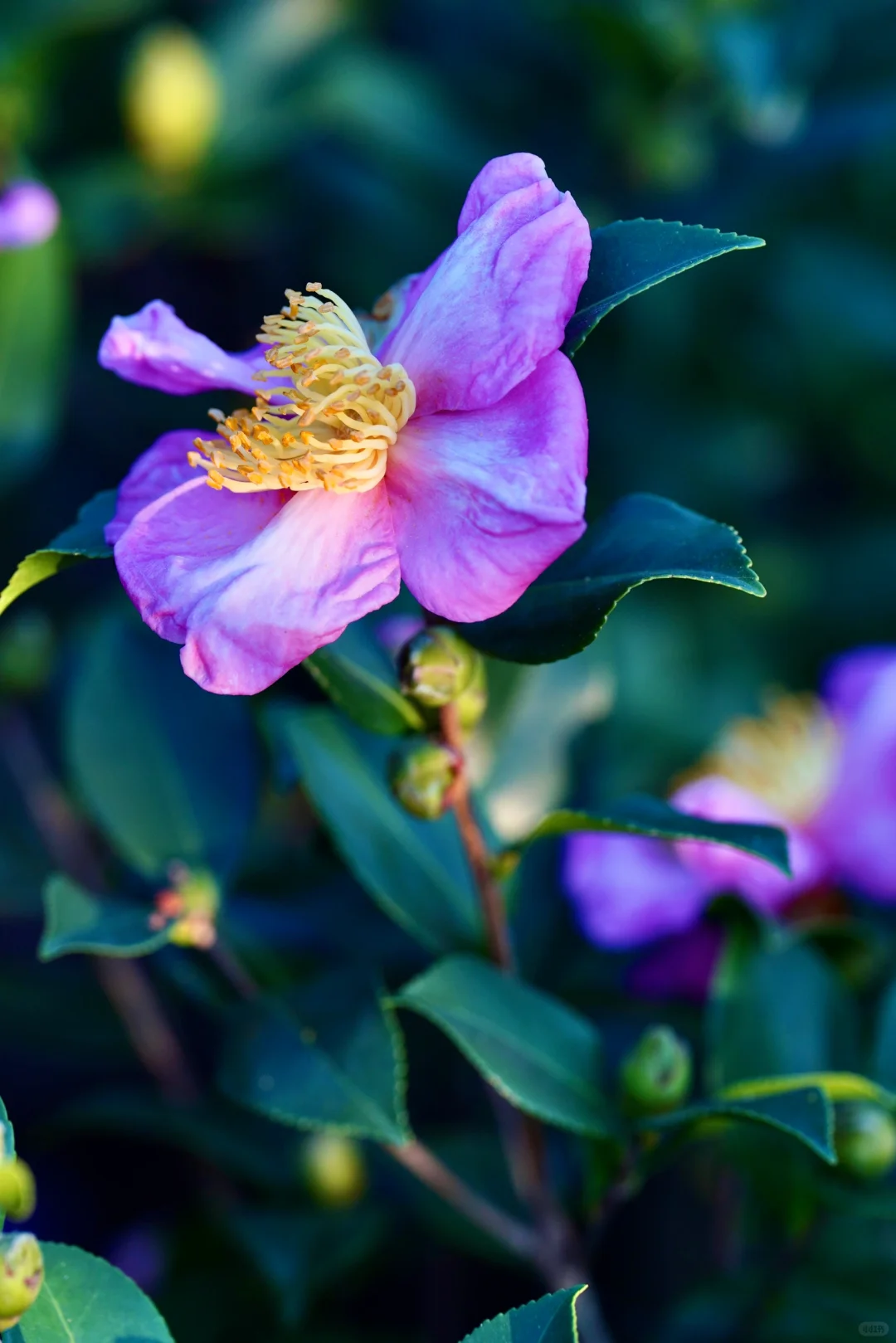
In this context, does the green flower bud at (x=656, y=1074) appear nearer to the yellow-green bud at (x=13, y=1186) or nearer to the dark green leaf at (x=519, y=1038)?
the dark green leaf at (x=519, y=1038)

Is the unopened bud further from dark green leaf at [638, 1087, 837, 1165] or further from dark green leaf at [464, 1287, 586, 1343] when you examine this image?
dark green leaf at [464, 1287, 586, 1343]

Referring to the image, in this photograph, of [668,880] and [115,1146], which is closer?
[668,880]

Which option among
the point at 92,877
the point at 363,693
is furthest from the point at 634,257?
the point at 92,877

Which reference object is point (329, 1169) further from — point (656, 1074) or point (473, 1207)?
point (656, 1074)

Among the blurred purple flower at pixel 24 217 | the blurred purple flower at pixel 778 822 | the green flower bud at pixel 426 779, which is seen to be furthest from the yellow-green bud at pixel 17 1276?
the blurred purple flower at pixel 24 217

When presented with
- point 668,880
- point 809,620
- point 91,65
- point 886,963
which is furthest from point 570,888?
point 91,65

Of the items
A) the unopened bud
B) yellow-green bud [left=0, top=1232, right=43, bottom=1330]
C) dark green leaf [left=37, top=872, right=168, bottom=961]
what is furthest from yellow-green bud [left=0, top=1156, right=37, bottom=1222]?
the unopened bud

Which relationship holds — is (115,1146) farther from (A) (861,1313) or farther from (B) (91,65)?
(B) (91,65)

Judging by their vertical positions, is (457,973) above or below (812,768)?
above
